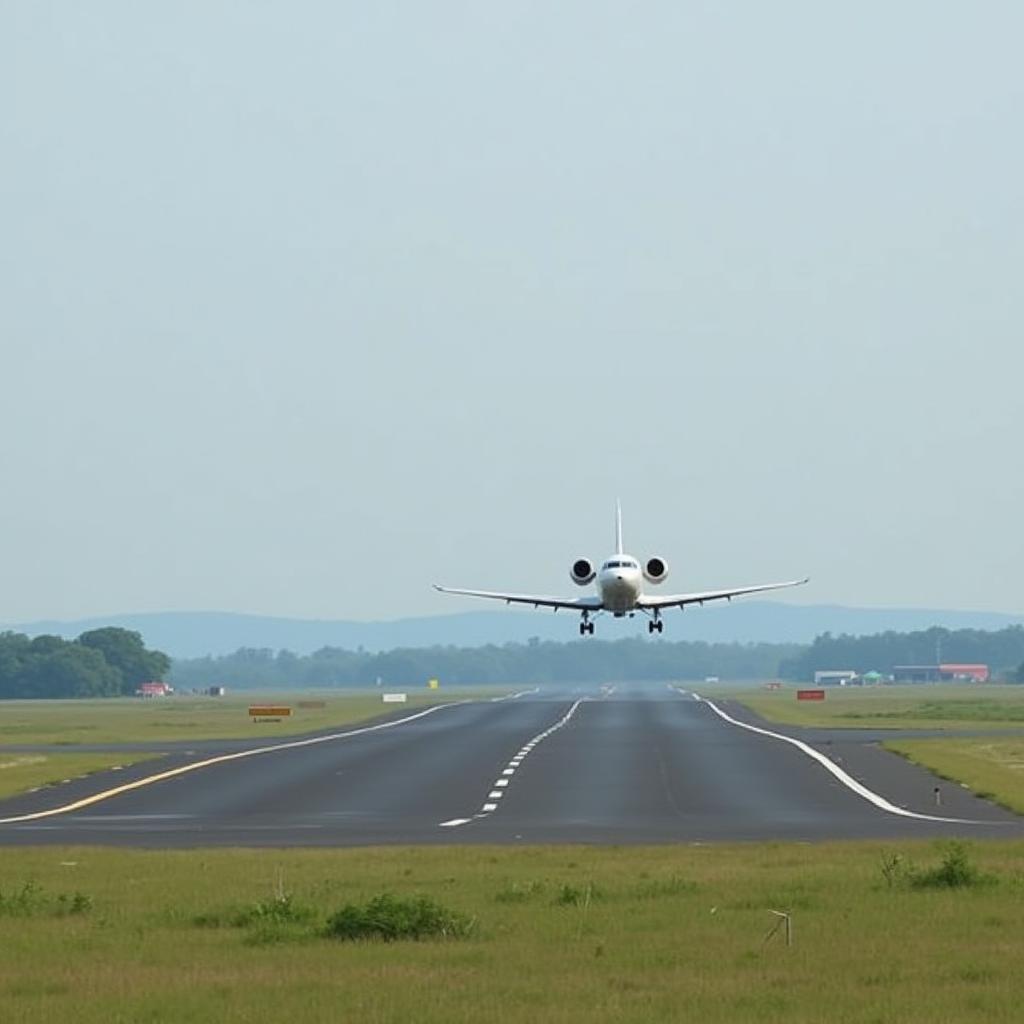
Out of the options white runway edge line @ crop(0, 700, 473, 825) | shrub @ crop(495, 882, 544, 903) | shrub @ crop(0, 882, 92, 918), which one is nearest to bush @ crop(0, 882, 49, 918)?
shrub @ crop(0, 882, 92, 918)

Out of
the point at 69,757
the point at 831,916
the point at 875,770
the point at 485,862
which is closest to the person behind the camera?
the point at 831,916

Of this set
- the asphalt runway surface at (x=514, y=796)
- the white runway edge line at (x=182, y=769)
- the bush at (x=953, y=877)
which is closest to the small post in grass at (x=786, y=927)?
the bush at (x=953, y=877)

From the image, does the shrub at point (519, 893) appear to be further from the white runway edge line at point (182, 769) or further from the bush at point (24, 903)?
the white runway edge line at point (182, 769)

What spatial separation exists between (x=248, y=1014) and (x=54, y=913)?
8761 mm

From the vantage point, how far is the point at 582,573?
364 ft

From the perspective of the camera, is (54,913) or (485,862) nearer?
(54,913)

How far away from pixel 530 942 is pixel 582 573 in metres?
87.9

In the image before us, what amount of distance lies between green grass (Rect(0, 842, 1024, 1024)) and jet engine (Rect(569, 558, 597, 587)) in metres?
76.1

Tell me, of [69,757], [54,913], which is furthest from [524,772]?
[54,913]

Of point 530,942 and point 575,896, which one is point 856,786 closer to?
point 575,896

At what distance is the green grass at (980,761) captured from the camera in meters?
51.2

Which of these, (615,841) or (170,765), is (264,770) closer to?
(170,765)

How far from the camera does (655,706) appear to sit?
138375 mm

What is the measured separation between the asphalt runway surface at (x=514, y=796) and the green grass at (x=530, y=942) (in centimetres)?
645
